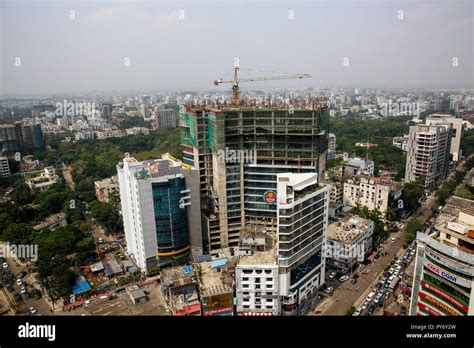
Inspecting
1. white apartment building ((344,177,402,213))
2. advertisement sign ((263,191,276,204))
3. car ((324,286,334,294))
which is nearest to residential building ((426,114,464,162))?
white apartment building ((344,177,402,213))

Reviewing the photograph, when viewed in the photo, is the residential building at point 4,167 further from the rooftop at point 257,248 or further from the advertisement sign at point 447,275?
the advertisement sign at point 447,275

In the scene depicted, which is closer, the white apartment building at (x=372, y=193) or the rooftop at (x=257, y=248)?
the rooftop at (x=257, y=248)

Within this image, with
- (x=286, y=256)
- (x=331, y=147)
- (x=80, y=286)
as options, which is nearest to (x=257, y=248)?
(x=286, y=256)

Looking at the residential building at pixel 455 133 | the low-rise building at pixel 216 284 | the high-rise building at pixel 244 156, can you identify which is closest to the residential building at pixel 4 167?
the high-rise building at pixel 244 156

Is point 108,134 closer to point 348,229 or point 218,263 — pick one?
point 218,263

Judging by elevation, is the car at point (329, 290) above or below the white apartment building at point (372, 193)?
below

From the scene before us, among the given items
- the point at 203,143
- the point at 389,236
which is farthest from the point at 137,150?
the point at 389,236
